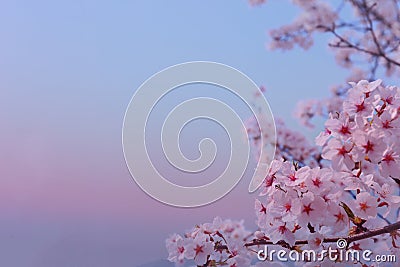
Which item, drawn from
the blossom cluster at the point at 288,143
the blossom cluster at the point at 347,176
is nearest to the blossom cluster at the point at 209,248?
the blossom cluster at the point at 347,176

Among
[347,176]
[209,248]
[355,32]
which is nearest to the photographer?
[347,176]

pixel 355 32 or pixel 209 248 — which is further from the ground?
pixel 355 32

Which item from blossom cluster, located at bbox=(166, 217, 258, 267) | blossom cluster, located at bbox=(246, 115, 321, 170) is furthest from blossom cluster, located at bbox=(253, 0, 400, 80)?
blossom cluster, located at bbox=(166, 217, 258, 267)

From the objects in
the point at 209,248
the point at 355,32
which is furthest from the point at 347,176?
the point at 355,32

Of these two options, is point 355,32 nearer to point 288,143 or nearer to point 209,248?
point 288,143

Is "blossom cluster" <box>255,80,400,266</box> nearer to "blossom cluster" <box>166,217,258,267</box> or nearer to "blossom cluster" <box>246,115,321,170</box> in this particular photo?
"blossom cluster" <box>166,217,258,267</box>

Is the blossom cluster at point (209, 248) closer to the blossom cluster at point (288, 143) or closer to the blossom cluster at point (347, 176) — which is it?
the blossom cluster at point (347, 176)

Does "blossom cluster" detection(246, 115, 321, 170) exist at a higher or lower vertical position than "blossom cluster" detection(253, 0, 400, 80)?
lower

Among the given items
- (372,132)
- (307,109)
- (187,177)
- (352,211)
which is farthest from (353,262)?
(307,109)

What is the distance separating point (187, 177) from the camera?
1245 mm

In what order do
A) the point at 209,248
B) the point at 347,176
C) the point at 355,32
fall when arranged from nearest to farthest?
the point at 347,176, the point at 209,248, the point at 355,32

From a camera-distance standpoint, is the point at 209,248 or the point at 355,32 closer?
the point at 209,248

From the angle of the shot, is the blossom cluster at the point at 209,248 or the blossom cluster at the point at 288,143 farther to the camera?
the blossom cluster at the point at 288,143

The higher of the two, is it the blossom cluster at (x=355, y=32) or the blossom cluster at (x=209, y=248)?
the blossom cluster at (x=355, y=32)
